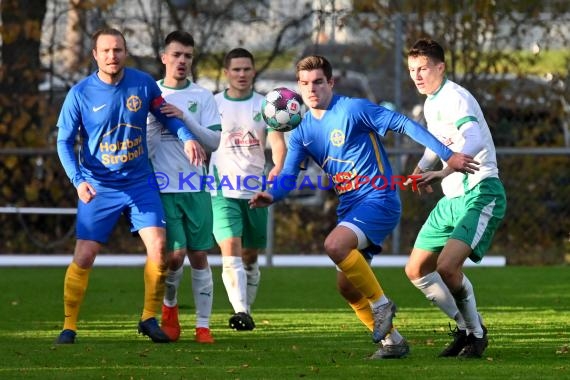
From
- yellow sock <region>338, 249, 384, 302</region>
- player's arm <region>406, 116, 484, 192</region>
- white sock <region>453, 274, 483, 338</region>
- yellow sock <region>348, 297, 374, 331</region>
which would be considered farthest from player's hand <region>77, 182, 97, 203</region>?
white sock <region>453, 274, 483, 338</region>

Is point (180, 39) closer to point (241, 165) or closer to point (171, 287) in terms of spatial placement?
point (241, 165)

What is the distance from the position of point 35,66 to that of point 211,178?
635 cm

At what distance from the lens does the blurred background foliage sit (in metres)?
16.0

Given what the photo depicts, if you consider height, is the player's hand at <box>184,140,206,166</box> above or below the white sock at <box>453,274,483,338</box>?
above

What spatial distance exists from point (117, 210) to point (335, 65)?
8.05 metres

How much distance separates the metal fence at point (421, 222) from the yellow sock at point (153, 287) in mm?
6604

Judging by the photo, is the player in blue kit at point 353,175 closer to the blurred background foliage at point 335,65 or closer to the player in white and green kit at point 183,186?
the player in white and green kit at point 183,186

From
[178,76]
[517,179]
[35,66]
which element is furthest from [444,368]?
[35,66]

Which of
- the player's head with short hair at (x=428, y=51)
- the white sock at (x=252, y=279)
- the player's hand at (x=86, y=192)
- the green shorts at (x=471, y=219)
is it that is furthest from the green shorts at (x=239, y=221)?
the player's head with short hair at (x=428, y=51)

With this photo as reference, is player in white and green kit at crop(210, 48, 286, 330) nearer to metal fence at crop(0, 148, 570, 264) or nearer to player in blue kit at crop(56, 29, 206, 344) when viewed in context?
player in blue kit at crop(56, 29, 206, 344)

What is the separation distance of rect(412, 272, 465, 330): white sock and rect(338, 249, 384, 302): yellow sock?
0.46 m

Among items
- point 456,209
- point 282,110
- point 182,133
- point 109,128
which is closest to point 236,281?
point 282,110

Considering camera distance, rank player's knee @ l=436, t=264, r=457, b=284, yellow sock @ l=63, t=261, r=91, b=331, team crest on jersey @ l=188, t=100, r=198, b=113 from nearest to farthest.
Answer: player's knee @ l=436, t=264, r=457, b=284
yellow sock @ l=63, t=261, r=91, b=331
team crest on jersey @ l=188, t=100, r=198, b=113

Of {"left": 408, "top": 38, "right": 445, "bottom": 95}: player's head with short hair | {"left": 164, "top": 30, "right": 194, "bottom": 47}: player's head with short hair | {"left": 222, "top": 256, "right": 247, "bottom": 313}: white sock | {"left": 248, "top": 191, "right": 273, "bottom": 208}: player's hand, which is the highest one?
{"left": 164, "top": 30, "right": 194, "bottom": 47}: player's head with short hair
